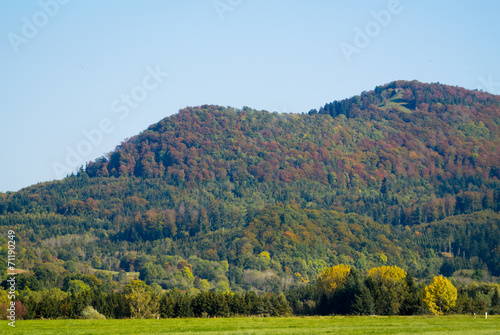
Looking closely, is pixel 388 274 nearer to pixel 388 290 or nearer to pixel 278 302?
pixel 388 290

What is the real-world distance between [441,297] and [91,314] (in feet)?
187

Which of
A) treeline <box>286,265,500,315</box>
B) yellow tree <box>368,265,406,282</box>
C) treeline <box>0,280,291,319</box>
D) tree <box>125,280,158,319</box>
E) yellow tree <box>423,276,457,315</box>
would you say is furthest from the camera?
yellow tree <box>368,265,406,282</box>

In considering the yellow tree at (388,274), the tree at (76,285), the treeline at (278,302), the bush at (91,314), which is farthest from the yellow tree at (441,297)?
the tree at (76,285)

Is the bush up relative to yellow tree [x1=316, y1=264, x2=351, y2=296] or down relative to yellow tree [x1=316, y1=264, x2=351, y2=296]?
down

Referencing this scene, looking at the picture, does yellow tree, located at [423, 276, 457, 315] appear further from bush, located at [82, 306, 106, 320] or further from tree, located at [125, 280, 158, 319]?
bush, located at [82, 306, 106, 320]

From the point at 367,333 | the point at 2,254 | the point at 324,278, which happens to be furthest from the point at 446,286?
the point at 2,254

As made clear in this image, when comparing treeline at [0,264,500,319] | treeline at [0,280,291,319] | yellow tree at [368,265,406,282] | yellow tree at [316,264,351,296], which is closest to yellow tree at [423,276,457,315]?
treeline at [0,264,500,319]

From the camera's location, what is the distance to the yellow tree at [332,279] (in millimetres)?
132837

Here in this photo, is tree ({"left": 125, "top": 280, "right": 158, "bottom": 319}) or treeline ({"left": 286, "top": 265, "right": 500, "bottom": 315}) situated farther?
treeline ({"left": 286, "top": 265, "right": 500, "bottom": 315})

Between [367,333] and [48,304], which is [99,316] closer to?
[48,304]

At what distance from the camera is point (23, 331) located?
62156mm

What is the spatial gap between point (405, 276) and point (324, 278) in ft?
59.2

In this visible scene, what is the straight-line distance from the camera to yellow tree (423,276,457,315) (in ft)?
361

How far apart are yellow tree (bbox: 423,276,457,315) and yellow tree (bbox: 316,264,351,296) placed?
21415mm
